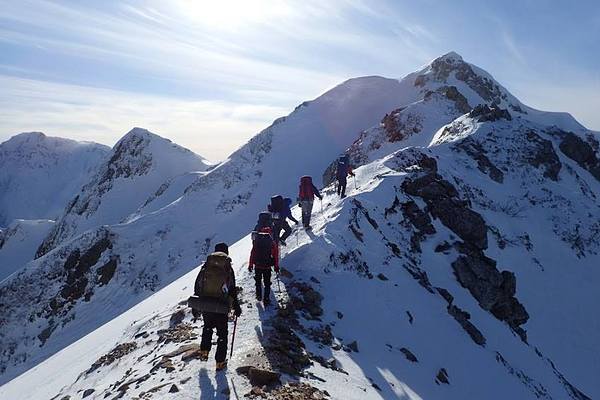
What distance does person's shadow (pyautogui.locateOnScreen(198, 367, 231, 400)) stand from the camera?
25.2 feet

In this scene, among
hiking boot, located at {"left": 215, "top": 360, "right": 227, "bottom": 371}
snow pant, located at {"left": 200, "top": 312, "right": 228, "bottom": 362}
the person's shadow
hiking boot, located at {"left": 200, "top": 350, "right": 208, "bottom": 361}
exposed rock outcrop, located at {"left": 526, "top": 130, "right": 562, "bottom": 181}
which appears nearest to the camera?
the person's shadow

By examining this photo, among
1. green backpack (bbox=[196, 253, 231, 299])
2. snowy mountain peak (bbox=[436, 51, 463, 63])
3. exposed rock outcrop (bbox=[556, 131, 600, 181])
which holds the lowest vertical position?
green backpack (bbox=[196, 253, 231, 299])

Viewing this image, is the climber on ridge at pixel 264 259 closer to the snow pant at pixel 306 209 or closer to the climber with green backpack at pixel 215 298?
the climber with green backpack at pixel 215 298

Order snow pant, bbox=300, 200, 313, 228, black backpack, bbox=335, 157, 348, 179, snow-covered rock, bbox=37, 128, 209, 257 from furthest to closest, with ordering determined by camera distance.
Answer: snow-covered rock, bbox=37, 128, 209, 257, black backpack, bbox=335, 157, 348, 179, snow pant, bbox=300, 200, 313, 228

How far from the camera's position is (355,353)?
11.3 meters

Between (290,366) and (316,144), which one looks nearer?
(290,366)

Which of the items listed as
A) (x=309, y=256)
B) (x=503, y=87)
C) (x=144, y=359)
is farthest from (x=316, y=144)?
(x=144, y=359)

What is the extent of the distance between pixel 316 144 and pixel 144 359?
203 feet

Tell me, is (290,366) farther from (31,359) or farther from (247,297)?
(31,359)

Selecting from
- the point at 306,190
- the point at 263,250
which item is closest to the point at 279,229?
the point at 306,190

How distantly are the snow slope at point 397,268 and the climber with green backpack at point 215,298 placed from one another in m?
0.83

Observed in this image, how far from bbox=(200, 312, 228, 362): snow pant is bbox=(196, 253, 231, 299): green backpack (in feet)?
1.32

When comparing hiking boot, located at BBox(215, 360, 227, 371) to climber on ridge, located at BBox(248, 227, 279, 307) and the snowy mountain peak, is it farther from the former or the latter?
the snowy mountain peak

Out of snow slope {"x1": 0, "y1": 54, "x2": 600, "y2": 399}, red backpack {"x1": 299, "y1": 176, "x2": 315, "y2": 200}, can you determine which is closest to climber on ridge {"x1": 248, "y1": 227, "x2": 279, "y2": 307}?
snow slope {"x1": 0, "y1": 54, "x2": 600, "y2": 399}
